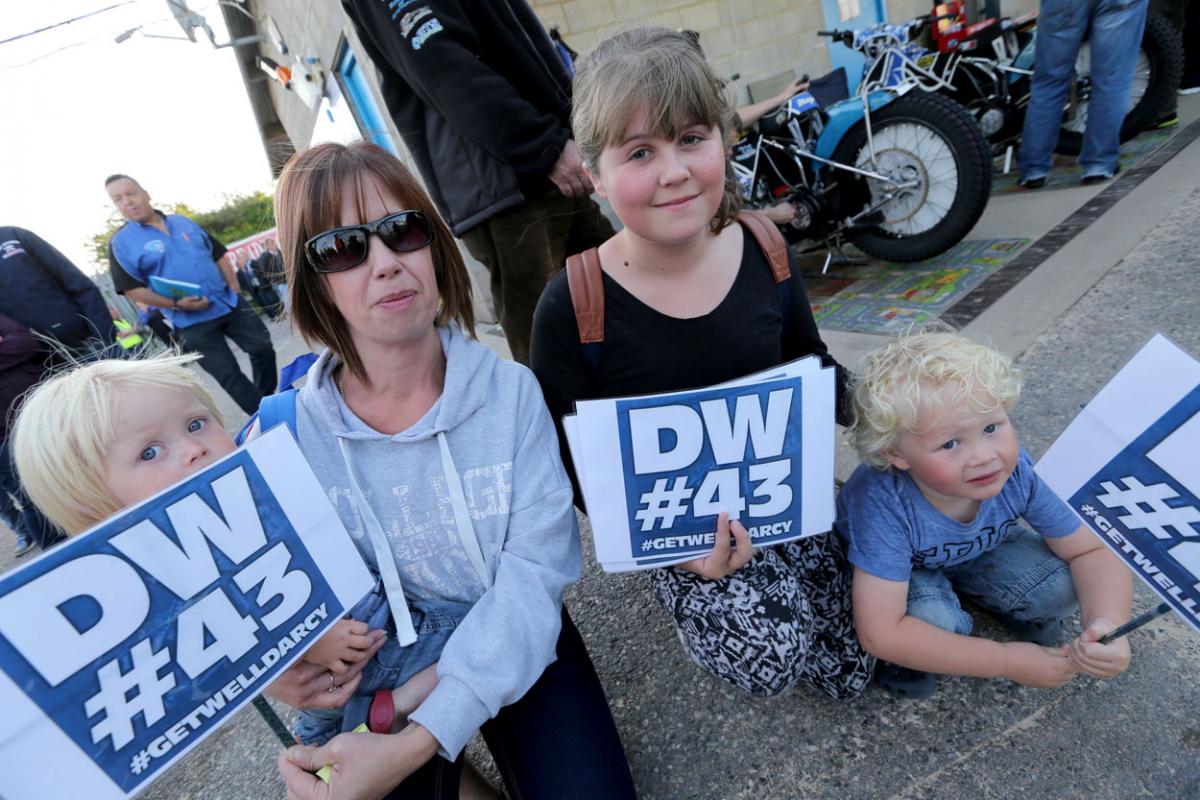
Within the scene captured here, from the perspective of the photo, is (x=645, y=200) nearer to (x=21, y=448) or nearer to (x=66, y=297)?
(x=21, y=448)

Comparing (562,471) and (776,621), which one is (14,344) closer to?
(562,471)

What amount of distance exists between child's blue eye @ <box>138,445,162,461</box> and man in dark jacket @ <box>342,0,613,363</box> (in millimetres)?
1144

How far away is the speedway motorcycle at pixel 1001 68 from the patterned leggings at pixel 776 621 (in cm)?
338

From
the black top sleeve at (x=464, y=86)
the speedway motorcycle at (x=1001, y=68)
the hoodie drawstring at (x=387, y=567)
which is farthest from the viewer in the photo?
the speedway motorcycle at (x=1001, y=68)

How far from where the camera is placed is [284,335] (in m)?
9.30

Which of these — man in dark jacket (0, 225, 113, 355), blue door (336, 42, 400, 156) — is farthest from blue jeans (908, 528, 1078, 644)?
blue door (336, 42, 400, 156)

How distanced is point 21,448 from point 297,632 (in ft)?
1.68

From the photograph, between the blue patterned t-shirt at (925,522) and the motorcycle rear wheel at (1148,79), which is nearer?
the blue patterned t-shirt at (925,522)

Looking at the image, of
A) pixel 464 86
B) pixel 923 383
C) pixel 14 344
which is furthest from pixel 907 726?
pixel 14 344

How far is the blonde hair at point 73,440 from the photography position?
0.91 metres

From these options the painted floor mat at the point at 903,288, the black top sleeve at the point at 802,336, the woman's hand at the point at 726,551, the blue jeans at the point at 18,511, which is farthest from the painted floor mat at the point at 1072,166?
the blue jeans at the point at 18,511

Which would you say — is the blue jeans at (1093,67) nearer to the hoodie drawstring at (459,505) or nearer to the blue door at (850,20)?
the blue door at (850,20)

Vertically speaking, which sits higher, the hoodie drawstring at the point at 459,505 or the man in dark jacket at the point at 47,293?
the man in dark jacket at the point at 47,293

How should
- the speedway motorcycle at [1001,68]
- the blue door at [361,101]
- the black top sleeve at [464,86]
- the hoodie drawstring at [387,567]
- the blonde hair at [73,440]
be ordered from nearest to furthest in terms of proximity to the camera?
the blonde hair at [73,440], the hoodie drawstring at [387,567], the black top sleeve at [464,86], the speedway motorcycle at [1001,68], the blue door at [361,101]
